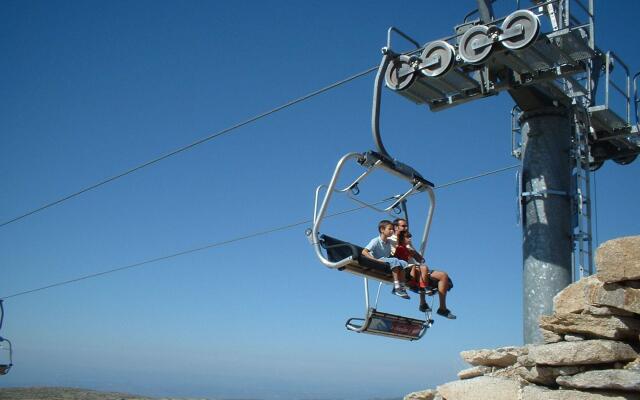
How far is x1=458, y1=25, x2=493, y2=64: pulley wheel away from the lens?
10125 mm

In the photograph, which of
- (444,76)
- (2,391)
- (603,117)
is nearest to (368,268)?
(444,76)

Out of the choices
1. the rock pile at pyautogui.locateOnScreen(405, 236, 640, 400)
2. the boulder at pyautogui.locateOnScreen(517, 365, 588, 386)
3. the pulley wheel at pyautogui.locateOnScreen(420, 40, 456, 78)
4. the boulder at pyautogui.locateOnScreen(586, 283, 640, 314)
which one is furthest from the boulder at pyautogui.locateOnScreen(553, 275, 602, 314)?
the pulley wheel at pyautogui.locateOnScreen(420, 40, 456, 78)

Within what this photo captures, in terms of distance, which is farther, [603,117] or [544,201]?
[603,117]

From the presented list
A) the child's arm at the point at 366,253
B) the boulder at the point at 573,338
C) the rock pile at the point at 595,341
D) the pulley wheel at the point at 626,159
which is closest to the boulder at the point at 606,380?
the rock pile at the point at 595,341

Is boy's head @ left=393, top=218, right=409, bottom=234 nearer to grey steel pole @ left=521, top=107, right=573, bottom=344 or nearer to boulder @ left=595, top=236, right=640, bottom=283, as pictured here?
grey steel pole @ left=521, top=107, right=573, bottom=344

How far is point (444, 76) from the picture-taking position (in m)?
10.9

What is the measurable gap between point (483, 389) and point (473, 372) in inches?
30.5

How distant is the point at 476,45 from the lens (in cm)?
1023

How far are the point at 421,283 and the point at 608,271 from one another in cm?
246

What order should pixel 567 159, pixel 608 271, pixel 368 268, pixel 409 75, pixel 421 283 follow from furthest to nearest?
pixel 567 159, pixel 409 75, pixel 421 283, pixel 368 268, pixel 608 271

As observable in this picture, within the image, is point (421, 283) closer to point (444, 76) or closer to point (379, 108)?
point (379, 108)

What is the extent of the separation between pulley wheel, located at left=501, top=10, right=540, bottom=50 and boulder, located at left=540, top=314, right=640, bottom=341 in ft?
12.0

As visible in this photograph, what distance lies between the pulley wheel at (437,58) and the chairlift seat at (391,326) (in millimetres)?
3511

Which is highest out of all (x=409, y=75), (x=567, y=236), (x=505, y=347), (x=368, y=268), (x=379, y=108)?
(x=409, y=75)
